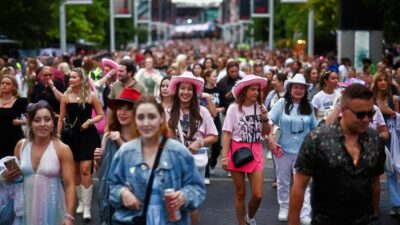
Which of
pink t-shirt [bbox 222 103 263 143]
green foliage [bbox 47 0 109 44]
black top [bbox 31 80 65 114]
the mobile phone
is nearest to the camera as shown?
the mobile phone

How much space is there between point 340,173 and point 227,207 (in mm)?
5927

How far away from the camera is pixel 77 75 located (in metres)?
9.87

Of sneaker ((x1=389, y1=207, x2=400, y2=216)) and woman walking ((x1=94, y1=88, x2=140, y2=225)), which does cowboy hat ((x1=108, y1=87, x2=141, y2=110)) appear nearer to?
woman walking ((x1=94, y1=88, x2=140, y2=225))

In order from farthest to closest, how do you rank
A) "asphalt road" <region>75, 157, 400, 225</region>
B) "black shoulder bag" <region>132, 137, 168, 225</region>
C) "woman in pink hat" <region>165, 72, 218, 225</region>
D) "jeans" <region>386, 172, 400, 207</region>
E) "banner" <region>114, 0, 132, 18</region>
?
"banner" <region>114, 0, 132, 18</region> < "jeans" <region>386, 172, 400, 207</region> < "asphalt road" <region>75, 157, 400, 225</region> < "woman in pink hat" <region>165, 72, 218, 225</region> < "black shoulder bag" <region>132, 137, 168, 225</region>

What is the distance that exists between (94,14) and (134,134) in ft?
158

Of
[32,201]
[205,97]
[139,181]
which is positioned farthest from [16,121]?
[139,181]

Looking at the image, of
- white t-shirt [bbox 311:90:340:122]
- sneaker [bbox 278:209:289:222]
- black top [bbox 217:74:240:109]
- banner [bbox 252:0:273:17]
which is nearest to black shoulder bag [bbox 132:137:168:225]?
sneaker [bbox 278:209:289:222]

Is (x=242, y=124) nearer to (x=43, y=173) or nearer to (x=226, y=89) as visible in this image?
(x=43, y=173)

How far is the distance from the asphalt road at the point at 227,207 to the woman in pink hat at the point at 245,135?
1.09 meters

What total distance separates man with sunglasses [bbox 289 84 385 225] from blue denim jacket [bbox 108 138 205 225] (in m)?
0.68

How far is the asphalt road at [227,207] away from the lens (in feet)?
32.8

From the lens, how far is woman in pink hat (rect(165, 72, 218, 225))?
835cm

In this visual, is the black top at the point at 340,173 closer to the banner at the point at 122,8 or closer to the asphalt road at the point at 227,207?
the asphalt road at the point at 227,207

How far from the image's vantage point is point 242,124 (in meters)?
8.87
